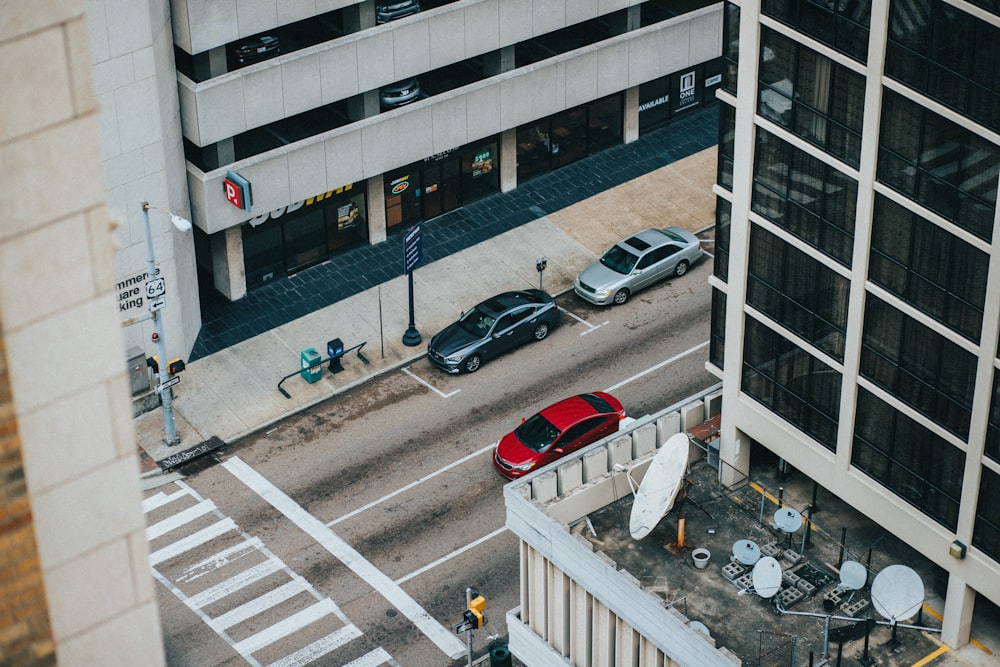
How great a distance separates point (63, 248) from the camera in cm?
1242

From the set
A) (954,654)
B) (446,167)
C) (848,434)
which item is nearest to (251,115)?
(446,167)

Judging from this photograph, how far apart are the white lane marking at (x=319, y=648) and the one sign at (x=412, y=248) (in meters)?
15.5

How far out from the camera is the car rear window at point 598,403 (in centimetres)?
5444

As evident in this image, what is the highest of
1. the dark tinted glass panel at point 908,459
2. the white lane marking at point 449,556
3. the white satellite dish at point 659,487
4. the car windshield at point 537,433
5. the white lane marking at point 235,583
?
the dark tinted glass panel at point 908,459

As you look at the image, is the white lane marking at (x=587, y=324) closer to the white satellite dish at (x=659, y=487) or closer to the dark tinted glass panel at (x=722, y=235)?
the dark tinted glass panel at (x=722, y=235)

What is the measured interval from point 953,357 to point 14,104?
28106 mm

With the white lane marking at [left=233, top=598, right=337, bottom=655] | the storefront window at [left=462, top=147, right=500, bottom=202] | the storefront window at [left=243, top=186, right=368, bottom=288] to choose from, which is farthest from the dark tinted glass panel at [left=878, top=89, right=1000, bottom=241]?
the storefront window at [left=462, top=147, right=500, bottom=202]

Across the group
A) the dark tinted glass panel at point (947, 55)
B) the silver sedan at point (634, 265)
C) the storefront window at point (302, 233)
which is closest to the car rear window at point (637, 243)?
the silver sedan at point (634, 265)

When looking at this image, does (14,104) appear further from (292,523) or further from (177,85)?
(177,85)

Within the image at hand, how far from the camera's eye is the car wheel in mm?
59375

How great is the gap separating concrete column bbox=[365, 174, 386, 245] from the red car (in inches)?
548

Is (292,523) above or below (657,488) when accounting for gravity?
below

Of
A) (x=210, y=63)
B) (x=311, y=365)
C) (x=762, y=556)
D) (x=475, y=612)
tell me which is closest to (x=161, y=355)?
(x=311, y=365)

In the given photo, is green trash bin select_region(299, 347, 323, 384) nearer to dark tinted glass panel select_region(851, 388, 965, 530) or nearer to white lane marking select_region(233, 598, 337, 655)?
white lane marking select_region(233, 598, 337, 655)
